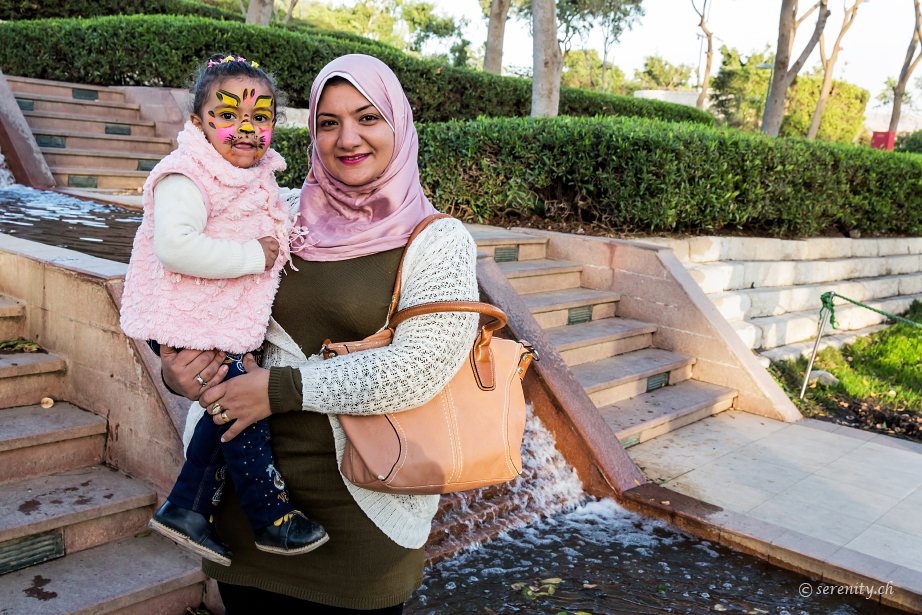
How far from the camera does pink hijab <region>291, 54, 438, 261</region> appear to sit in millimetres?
1821

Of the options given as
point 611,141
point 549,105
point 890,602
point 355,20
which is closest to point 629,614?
point 890,602

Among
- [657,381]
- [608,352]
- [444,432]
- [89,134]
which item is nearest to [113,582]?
[444,432]

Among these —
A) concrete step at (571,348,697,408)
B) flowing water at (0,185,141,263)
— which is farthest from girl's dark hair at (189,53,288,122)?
concrete step at (571,348,697,408)

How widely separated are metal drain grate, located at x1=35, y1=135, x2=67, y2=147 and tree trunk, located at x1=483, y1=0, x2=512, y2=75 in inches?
471

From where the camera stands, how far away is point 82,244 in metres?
4.94

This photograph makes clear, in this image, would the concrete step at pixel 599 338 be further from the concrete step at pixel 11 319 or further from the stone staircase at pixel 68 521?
the concrete step at pixel 11 319

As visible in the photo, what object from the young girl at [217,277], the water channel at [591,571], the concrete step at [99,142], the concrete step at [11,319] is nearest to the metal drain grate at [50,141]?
the concrete step at [99,142]

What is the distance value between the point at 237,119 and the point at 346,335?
28.0 inches

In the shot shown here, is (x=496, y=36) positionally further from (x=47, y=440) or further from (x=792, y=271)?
(x=47, y=440)

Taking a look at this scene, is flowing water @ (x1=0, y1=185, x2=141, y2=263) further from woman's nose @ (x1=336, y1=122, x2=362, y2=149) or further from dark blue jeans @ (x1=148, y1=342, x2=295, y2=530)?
woman's nose @ (x1=336, y1=122, x2=362, y2=149)

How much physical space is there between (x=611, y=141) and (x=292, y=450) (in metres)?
5.95

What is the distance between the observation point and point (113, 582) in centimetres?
277

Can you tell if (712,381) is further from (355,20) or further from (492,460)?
(355,20)

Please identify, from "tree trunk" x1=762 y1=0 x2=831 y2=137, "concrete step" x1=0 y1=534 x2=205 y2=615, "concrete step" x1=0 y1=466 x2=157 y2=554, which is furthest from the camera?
"tree trunk" x1=762 y1=0 x2=831 y2=137
